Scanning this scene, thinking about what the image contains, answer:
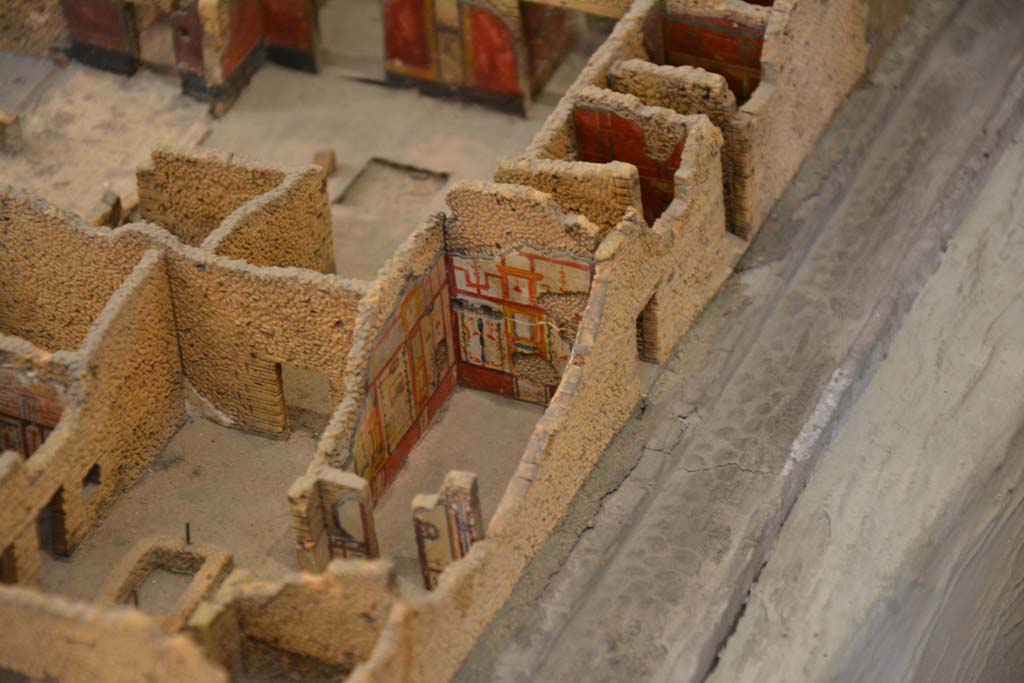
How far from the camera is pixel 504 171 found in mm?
24000

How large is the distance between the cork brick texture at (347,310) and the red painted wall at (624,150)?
0.07 ft

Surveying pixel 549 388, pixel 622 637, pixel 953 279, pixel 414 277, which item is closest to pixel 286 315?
pixel 414 277

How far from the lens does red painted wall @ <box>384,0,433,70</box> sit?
92.7ft

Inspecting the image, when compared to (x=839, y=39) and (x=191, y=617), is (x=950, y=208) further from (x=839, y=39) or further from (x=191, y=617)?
(x=191, y=617)

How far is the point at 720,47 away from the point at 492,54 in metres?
3.09

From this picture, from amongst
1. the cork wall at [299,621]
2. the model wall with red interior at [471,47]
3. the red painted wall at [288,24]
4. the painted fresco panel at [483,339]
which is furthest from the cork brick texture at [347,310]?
the red painted wall at [288,24]

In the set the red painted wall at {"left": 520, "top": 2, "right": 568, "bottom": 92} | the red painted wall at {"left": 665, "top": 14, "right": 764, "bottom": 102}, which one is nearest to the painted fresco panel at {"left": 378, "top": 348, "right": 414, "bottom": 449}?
the red painted wall at {"left": 665, "top": 14, "right": 764, "bottom": 102}

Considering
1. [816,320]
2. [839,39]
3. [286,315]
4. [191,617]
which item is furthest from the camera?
[839,39]

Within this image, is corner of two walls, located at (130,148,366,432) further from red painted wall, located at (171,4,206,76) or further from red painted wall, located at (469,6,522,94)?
red painted wall, located at (469,6,522,94)

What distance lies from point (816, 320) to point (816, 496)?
7.63 ft

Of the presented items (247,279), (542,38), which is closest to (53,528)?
(247,279)

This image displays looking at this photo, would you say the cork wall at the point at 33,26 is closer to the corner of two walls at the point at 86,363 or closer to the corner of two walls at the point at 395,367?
the corner of two walls at the point at 86,363

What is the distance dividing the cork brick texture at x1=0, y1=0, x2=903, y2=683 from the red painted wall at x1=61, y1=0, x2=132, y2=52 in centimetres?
417

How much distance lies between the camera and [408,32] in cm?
2850
